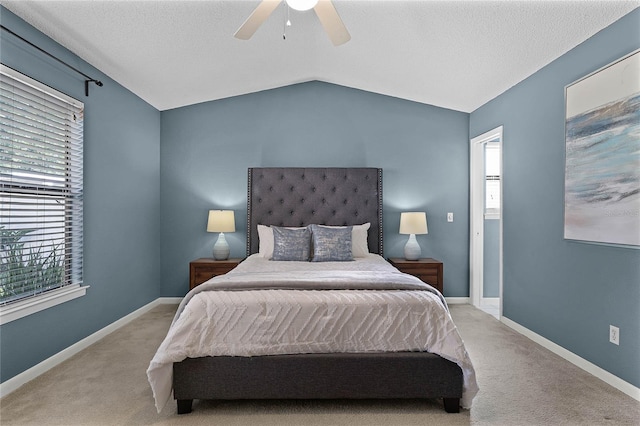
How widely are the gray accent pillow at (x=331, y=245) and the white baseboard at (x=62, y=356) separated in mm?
2048

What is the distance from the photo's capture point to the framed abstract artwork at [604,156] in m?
2.33

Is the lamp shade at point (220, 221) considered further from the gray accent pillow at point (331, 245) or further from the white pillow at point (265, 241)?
the gray accent pillow at point (331, 245)

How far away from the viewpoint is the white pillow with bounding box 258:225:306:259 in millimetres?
4008

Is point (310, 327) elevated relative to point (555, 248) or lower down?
lower down

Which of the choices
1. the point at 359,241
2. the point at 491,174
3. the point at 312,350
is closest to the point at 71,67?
the point at 312,350

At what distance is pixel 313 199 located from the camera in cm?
445

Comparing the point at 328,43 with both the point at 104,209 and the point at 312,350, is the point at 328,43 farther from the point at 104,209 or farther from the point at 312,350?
the point at 312,350

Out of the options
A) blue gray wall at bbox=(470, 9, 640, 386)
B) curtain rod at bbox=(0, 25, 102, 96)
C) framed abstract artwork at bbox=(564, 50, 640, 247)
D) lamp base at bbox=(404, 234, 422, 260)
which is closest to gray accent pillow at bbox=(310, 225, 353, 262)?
lamp base at bbox=(404, 234, 422, 260)

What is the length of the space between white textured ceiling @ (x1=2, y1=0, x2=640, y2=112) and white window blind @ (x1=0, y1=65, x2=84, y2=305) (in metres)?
0.53

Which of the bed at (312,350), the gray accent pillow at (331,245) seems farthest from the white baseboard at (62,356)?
the gray accent pillow at (331,245)

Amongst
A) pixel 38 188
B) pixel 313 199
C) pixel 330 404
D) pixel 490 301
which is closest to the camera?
pixel 330 404

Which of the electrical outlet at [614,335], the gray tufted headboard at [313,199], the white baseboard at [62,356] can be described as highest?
the gray tufted headboard at [313,199]

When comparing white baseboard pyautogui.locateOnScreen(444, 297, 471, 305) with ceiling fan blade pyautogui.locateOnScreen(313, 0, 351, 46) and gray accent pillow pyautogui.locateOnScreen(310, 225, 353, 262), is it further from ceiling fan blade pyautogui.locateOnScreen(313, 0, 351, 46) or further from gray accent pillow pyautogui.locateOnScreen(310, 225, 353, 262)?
ceiling fan blade pyautogui.locateOnScreen(313, 0, 351, 46)

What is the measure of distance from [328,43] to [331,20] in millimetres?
1341
